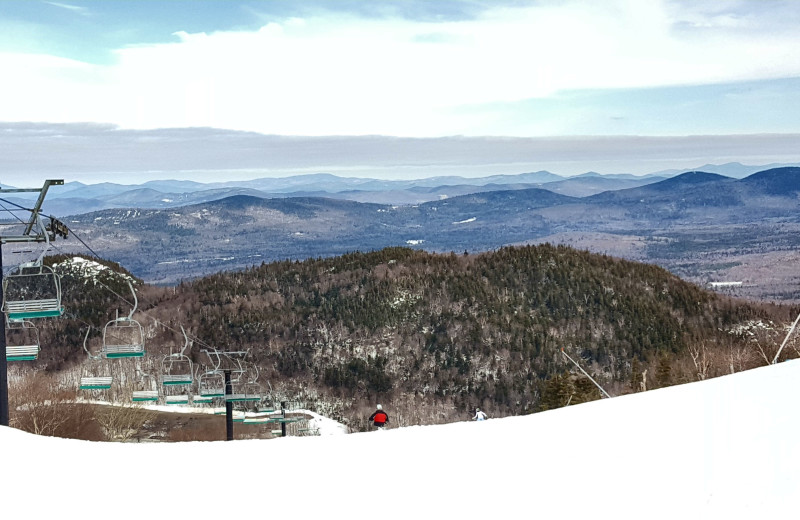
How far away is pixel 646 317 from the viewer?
140 metres

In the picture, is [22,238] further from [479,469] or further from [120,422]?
[120,422]

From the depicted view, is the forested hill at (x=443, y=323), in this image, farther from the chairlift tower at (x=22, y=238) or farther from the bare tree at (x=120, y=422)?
the chairlift tower at (x=22, y=238)

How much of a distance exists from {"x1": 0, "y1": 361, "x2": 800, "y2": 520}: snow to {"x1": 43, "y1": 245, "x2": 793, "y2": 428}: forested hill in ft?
283

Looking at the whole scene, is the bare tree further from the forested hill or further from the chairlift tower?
the forested hill

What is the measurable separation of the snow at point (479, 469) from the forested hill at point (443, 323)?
8632 centimetres

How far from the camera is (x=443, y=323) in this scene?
454ft

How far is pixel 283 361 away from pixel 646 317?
64603 millimetres

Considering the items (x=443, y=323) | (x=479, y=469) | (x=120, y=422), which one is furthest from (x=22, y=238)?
(x=443, y=323)

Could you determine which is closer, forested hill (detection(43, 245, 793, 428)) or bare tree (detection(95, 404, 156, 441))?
bare tree (detection(95, 404, 156, 441))

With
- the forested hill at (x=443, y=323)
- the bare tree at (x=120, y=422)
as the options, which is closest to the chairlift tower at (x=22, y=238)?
the bare tree at (x=120, y=422)

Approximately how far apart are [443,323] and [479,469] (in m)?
127

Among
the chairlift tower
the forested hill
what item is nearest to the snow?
the chairlift tower

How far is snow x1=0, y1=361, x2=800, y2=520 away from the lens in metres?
10.5

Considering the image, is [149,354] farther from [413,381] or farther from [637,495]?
[637,495]
